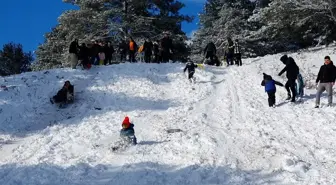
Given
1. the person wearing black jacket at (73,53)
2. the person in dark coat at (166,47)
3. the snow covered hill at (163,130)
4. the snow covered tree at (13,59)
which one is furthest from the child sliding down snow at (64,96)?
the snow covered tree at (13,59)

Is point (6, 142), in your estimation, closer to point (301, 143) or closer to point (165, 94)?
point (165, 94)

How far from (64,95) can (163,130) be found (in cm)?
601

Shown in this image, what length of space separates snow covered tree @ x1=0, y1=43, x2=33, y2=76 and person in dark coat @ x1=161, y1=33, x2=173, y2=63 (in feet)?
91.3

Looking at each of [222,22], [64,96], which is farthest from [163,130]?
[222,22]

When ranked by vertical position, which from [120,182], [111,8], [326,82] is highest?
[111,8]

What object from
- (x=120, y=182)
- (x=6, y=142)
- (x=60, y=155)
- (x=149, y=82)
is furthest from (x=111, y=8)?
(x=120, y=182)

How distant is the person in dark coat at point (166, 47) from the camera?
2543cm

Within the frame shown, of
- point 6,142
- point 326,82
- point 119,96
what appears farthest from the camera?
point 119,96

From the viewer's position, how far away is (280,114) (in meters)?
15.0

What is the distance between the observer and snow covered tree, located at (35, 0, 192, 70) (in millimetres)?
33688

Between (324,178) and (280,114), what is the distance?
5.79 m

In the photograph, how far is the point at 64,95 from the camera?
59.1ft

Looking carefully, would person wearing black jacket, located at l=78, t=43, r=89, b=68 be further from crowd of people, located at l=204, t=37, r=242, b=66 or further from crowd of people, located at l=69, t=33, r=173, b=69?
crowd of people, located at l=204, t=37, r=242, b=66

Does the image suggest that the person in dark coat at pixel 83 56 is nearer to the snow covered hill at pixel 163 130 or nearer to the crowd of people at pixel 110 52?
the crowd of people at pixel 110 52
